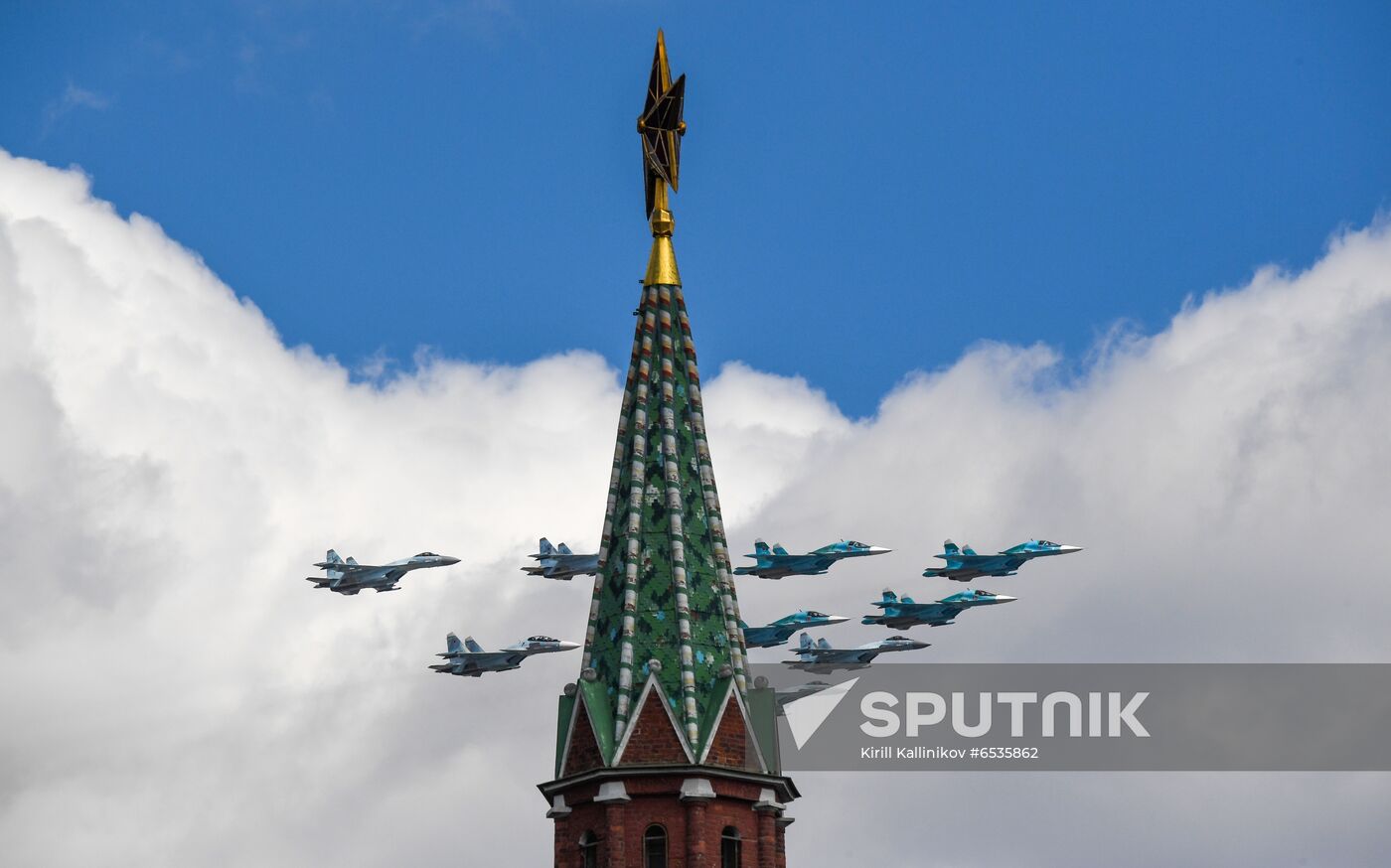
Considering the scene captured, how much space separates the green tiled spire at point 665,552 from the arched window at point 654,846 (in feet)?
8.88

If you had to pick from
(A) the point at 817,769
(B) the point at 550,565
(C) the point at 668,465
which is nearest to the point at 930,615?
(B) the point at 550,565

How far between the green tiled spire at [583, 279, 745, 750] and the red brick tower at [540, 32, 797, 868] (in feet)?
0.14

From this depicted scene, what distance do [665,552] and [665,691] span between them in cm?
492

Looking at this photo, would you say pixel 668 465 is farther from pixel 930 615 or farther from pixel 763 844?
pixel 930 615

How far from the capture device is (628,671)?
9500cm

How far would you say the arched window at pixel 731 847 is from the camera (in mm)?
93938

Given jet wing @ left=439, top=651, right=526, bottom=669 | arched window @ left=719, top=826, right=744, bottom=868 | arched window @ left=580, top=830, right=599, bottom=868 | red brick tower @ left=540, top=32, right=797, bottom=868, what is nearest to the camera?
red brick tower @ left=540, top=32, right=797, bottom=868

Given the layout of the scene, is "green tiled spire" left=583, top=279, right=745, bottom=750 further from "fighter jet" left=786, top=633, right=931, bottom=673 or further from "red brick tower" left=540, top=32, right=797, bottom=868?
"fighter jet" left=786, top=633, right=931, bottom=673

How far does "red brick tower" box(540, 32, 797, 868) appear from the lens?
93.2 m

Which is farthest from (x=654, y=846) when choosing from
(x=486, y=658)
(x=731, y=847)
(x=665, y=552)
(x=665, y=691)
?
(x=486, y=658)

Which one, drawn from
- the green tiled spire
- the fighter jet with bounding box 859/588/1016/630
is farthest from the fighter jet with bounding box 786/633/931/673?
the green tiled spire

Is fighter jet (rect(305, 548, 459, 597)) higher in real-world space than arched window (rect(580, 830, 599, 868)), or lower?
higher

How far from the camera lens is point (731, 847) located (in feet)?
309

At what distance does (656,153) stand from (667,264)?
4.14 m
